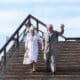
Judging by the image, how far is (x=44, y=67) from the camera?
18922mm

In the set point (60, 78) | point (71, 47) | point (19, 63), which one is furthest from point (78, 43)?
point (60, 78)

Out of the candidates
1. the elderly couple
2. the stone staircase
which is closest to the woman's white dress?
the elderly couple

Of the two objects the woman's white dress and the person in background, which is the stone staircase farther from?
the woman's white dress

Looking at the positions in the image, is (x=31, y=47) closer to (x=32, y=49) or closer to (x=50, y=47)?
(x=32, y=49)

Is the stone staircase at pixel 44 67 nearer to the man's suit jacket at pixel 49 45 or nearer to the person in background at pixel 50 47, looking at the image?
the person in background at pixel 50 47

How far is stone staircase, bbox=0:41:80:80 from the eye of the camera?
1773 centimetres

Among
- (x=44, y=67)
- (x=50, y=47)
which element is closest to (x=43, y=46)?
(x=50, y=47)

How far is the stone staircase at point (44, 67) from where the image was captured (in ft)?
58.2

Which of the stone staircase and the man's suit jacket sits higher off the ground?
the man's suit jacket

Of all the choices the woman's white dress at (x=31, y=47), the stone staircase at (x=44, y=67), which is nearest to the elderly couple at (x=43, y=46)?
the woman's white dress at (x=31, y=47)

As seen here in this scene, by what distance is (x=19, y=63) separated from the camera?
19.6 metres

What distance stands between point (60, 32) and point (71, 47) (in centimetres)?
374

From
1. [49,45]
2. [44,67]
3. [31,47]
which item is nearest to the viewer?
[49,45]

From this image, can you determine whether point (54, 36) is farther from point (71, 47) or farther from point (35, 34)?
point (71, 47)
